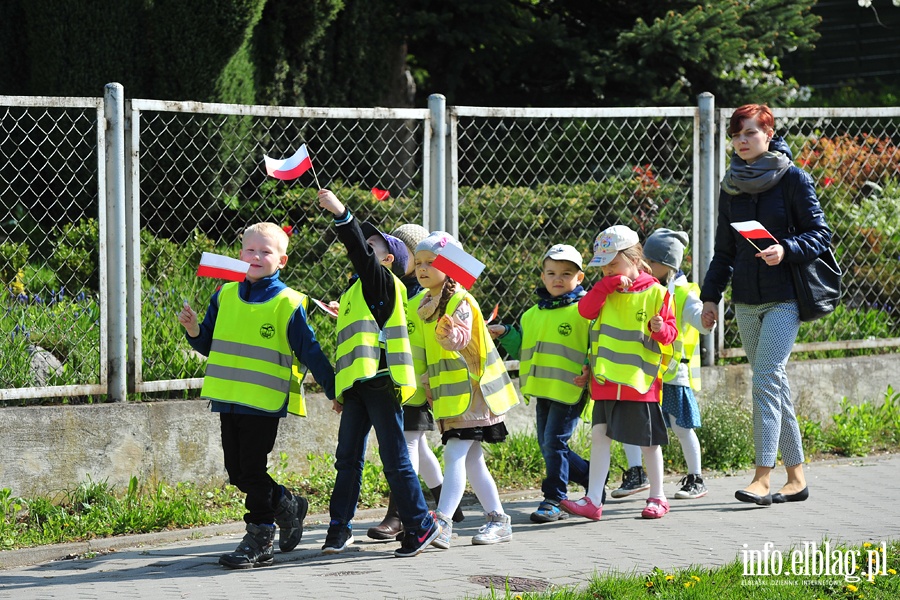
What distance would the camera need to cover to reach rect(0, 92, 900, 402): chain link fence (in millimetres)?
6457

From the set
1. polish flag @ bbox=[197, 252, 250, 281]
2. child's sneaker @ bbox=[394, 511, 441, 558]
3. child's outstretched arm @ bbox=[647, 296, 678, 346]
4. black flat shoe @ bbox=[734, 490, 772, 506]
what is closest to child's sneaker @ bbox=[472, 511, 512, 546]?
child's sneaker @ bbox=[394, 511, 441, 558]

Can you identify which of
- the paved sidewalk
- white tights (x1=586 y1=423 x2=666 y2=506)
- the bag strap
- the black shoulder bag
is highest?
the bag strap

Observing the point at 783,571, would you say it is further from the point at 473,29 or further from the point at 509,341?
the point at 473,29

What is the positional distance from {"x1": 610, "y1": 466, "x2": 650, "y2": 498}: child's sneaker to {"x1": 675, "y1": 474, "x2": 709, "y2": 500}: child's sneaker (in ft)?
0.62

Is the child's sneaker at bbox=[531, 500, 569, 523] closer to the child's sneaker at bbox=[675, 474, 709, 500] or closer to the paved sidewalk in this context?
the paved sidewalk

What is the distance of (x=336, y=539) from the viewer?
551 centimetres

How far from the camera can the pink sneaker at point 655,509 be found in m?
6.11

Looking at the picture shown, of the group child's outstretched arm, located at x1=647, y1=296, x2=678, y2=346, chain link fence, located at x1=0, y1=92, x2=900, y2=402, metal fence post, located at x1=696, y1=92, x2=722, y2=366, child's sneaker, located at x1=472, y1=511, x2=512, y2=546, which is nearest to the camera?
child's sneaker, located at x1=472, y1=511, x2=512, y2=546

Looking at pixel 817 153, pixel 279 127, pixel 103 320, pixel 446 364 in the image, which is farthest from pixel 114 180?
pixel 817 153

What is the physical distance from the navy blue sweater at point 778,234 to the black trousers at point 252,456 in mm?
2615

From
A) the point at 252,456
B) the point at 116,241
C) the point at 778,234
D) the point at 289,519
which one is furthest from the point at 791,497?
→ the point at 116,241

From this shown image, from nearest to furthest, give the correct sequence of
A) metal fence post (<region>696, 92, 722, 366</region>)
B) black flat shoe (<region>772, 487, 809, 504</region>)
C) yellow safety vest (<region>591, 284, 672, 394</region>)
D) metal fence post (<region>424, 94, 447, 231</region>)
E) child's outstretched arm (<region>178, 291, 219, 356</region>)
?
1. child's outstretched arm (<region>178, 291, 219, 356</region>)
2. yellow safety vest (<region>591, 284, 672, 394</region>)
3. black flat shoe (<region>772, 487, 809, 504</region>)
4. metal fence post (<region>424, 94, 447, 231</region>)
5. metal fence post (<region>696, 92, 722, 366</region>)

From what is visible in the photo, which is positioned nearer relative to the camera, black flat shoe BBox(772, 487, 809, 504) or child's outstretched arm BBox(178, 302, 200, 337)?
child's outstretched arm BBox(178, 302, 200, 337)

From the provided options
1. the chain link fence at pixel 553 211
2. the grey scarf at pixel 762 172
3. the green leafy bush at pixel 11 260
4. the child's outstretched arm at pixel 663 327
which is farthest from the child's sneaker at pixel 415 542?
the green leafy bush at pixel 11 260
